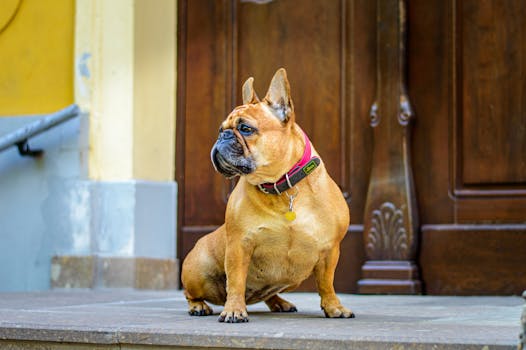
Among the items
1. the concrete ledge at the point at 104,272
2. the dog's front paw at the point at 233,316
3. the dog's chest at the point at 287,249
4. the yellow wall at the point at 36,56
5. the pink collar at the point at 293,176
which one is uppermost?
the yellow wall at the point at 36,56

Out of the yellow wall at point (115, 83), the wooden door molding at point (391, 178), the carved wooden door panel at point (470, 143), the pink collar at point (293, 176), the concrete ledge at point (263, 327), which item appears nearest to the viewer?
the concrete ledge at point (263, 327)

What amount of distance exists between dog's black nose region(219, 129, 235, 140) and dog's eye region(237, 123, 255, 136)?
4cm

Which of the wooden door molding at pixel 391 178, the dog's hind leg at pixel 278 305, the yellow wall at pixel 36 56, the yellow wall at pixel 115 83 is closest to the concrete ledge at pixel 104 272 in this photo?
the yellow wall at pixel 115 83

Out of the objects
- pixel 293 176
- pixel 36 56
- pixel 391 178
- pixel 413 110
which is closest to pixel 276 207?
pixel 293 176

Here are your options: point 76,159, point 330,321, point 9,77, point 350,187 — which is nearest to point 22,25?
point 9,77

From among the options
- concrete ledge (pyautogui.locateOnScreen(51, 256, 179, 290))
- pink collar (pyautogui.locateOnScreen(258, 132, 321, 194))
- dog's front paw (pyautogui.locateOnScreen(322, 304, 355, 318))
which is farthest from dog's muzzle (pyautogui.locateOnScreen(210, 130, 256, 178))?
concrete ledge (pyautogui.locateOnScreen(51, 256, 179, 290))

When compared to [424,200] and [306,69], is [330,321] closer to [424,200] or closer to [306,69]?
[424,200]

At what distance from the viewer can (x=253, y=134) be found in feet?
11.2

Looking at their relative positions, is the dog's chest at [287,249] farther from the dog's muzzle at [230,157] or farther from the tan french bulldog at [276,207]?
the dog's muzzle at [230,157]

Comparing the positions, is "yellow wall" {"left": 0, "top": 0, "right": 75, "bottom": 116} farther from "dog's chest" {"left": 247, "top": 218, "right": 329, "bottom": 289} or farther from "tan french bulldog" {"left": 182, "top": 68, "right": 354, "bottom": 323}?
"dog's chest" {"left": 247, "top": 218, "right": 329, "bottom": 289}

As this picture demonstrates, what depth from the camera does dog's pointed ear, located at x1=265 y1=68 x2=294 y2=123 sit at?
3.49 metres

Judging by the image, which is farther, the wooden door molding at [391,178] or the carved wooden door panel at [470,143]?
the wooden door molding at [391,178]

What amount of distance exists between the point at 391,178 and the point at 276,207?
6.28 ft

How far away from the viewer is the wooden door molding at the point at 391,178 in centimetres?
521
